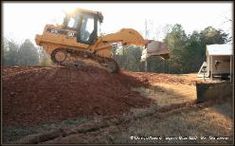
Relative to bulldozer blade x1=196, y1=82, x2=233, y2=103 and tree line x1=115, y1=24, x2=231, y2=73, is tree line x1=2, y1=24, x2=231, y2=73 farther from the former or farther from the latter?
bulldozer blade x1=196, y1=82, x2=233, y2=103

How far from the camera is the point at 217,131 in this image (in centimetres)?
1244

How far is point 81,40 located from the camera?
20.6 m

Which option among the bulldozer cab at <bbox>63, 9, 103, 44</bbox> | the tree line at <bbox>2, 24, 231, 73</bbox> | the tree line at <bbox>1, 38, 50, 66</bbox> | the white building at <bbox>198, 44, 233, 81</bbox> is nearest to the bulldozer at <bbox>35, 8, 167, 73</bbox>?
the bulldozer cab at <bbox>63, 9, 103, 44</bbox>

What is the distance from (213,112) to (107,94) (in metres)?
4.36

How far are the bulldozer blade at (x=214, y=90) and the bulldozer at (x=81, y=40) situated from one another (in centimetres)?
518

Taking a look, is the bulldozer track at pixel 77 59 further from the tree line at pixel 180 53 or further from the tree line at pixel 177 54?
the tree line at pixel 180 53

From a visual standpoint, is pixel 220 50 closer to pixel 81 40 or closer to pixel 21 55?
pixel 81 40

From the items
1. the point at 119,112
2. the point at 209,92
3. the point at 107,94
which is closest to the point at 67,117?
the point at 119,112

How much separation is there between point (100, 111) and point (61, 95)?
5.68 feet

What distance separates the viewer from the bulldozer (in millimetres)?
20125

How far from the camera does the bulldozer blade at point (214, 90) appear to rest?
15781 mm

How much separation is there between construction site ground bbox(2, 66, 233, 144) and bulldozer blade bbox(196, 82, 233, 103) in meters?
0.31

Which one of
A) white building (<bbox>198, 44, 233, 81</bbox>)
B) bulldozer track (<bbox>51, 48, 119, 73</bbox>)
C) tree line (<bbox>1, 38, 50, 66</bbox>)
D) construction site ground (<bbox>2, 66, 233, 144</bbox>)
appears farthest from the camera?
tree line (<bbox>1, 38, 50, 66</bbox>)

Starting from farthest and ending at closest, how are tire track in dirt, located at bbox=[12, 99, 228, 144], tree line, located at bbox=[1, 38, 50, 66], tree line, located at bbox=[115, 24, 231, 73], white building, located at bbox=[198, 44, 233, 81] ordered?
tree line, located at bbox=[1, 38, 50, 66], tree line, located at bbox=[115, 24, 231, 73], white building, located at bbox=[198, 44, 233, 81], tire track in dirt, located at bbox=[12, 99, 228, 144]
